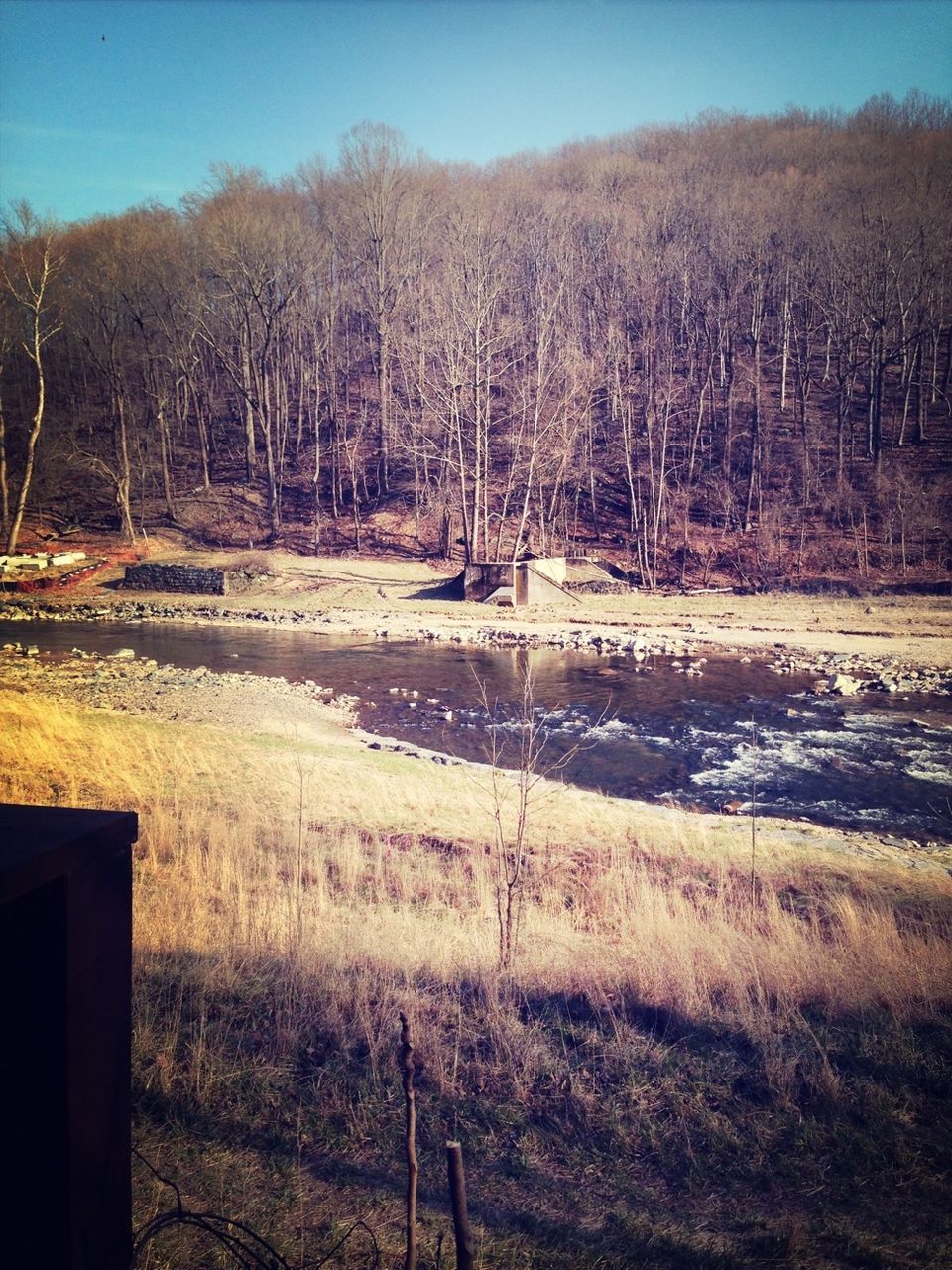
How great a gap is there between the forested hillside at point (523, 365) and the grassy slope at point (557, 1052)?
1216 inches

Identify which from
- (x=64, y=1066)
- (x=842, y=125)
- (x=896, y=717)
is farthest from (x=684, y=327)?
(x=64, y=1066)

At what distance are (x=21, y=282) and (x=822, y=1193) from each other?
42.2 m

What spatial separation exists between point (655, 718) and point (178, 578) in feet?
83.3

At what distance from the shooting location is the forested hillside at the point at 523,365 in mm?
39344

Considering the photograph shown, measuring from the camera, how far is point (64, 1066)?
1833 millimetres

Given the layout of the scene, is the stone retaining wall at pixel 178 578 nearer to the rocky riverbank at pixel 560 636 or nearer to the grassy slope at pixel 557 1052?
the rocky riverbank at pixel 560 636

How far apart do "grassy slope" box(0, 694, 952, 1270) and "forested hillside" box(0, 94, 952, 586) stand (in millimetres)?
30899

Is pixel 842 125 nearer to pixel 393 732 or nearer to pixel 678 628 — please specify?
pixel 678 628

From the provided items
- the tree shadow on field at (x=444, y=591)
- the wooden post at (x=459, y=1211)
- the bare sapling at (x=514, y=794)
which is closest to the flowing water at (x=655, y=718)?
the bare sapling at (x=514, y=794)

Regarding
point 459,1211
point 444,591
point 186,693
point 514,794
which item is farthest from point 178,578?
point 459,1211

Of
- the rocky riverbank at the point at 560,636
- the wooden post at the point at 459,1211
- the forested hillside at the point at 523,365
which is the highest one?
the forested hillside at the point at 523,365

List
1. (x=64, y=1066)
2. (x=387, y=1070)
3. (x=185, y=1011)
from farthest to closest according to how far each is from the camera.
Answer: (x=185, y=1011) < (x=387, y=1070) < (x=64, y=1066)

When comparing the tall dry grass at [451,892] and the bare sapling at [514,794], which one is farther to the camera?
the bare sapling at [514,794]

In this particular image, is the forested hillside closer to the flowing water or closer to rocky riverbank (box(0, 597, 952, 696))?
rocky riverbank (box(0, 597, 952, 696))
